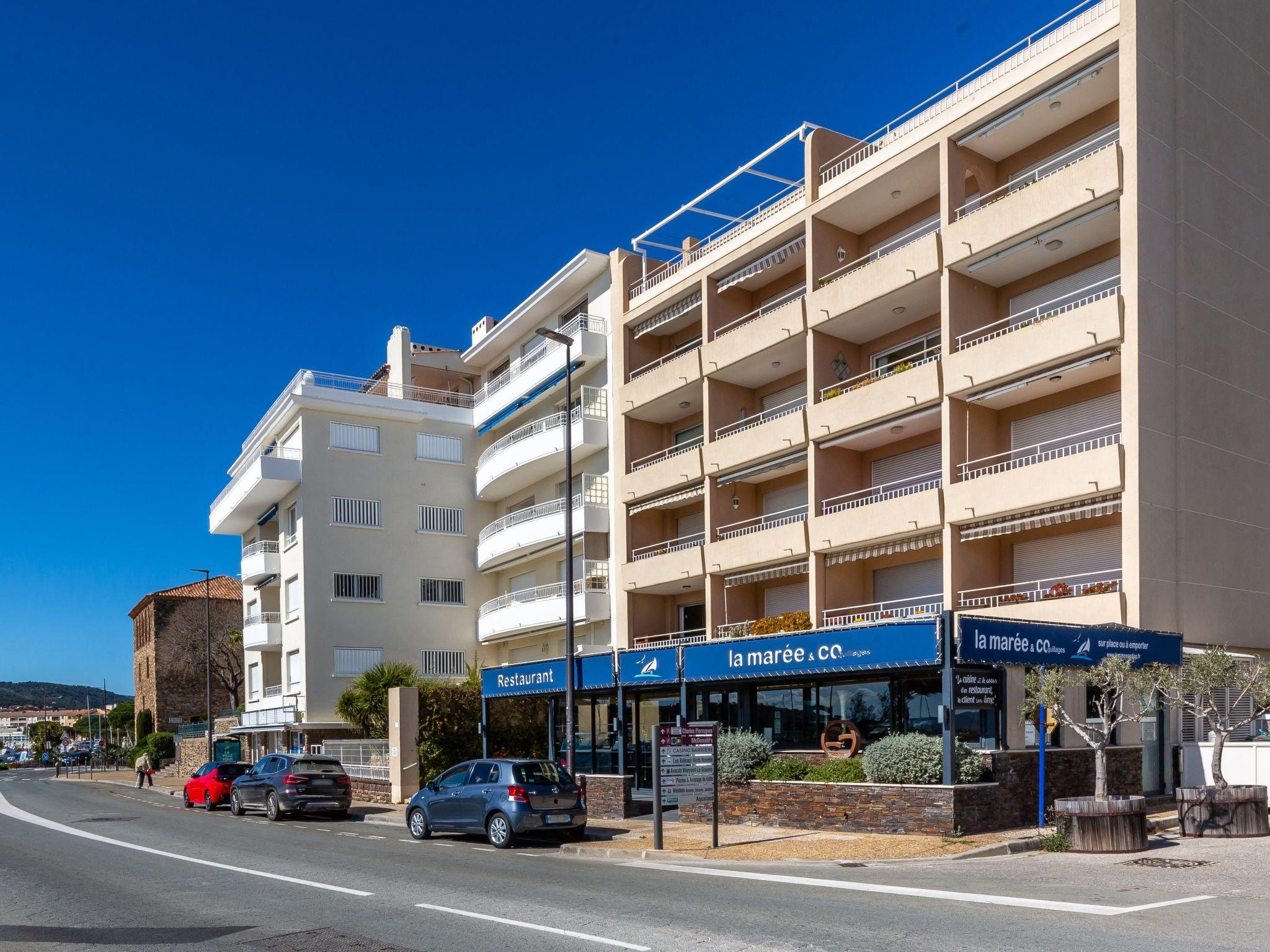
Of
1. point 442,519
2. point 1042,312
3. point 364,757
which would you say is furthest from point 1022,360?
point 442,519

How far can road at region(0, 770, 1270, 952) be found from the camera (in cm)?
1022

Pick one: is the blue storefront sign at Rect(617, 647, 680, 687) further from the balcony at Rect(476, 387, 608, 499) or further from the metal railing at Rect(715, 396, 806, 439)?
the balcony at Rect(476, 387, 608, 499)

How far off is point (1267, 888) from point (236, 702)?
2443 inches

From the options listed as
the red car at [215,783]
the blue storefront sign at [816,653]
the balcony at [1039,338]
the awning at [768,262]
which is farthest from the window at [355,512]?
the balcony at [1039,338]

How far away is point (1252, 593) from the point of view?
25.6m

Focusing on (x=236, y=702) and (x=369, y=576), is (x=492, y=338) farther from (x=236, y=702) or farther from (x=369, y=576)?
(x=236, y=702)

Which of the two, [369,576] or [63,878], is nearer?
[63,878]

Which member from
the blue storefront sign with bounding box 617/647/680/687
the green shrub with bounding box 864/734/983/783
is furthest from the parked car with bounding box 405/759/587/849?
the green shrub with bounding box 864/734/983/783

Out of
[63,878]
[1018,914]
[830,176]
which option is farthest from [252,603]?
[1018,914]

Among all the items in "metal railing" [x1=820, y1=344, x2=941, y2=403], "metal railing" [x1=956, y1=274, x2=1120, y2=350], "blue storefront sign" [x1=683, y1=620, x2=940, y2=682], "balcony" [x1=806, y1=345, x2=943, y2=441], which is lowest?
"blue storefront sign" [x1=683, y1=620, x2=940, y2=682]

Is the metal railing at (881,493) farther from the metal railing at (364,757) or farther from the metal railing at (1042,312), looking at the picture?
the metal railing at (364,757)

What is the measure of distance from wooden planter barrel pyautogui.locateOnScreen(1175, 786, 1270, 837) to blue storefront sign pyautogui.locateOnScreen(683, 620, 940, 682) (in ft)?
13.8

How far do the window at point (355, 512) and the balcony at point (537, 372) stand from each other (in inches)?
217

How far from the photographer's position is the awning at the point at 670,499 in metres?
35.4
